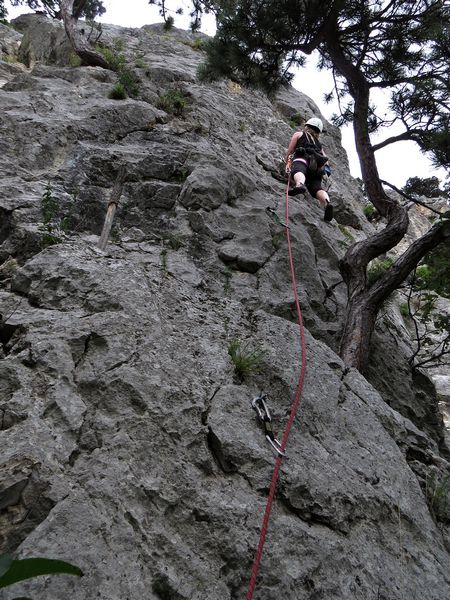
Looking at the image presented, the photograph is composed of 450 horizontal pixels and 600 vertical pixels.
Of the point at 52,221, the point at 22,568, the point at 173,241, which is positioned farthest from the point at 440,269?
the point at 22,568

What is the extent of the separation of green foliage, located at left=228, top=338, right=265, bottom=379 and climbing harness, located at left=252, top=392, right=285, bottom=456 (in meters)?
0.26

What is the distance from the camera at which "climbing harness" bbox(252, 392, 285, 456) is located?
10.7ft

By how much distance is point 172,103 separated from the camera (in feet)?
24.5

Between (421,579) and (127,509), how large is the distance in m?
1.89

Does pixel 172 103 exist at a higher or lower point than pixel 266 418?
higher

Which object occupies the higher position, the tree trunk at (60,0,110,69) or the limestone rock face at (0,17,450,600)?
the tree trunk at (60,0,110,69)

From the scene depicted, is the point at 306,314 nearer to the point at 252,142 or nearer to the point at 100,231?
the point at 100,231

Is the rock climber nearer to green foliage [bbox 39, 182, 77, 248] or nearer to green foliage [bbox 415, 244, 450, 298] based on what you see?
green foliage [bbox 415, 244, 450, 298]

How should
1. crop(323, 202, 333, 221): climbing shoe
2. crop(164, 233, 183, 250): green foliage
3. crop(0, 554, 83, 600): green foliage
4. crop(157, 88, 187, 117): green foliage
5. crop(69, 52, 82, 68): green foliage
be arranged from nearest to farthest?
crop(0, 554, 83, 600): green foliage
crop(164, 233, 183, 250): green foliage
crop(323, 202, 333, 221): climbing shoe
crop(157, 88, 187, 117): green foliage
crop(69, 52, 82, 68): green foliage

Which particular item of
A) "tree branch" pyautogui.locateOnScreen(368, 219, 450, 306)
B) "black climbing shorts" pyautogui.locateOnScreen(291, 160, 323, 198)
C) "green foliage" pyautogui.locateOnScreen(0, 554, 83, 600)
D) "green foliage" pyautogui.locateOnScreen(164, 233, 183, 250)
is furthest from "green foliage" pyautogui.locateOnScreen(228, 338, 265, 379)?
"black climbing shorts" pyautogui.locateOnScreen(291, 160, 323, 198)

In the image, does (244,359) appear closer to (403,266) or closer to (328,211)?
(403,266)

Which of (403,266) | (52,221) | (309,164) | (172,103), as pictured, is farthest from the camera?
(172,103)

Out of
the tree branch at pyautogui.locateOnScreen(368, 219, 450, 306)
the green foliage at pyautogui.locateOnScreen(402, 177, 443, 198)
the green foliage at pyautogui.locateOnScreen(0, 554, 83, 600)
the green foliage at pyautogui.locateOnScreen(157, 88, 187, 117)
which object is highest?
the green foliage at pyautogui.locateOnScreen(402, 177, 443, 198)

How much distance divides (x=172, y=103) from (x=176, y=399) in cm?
561
